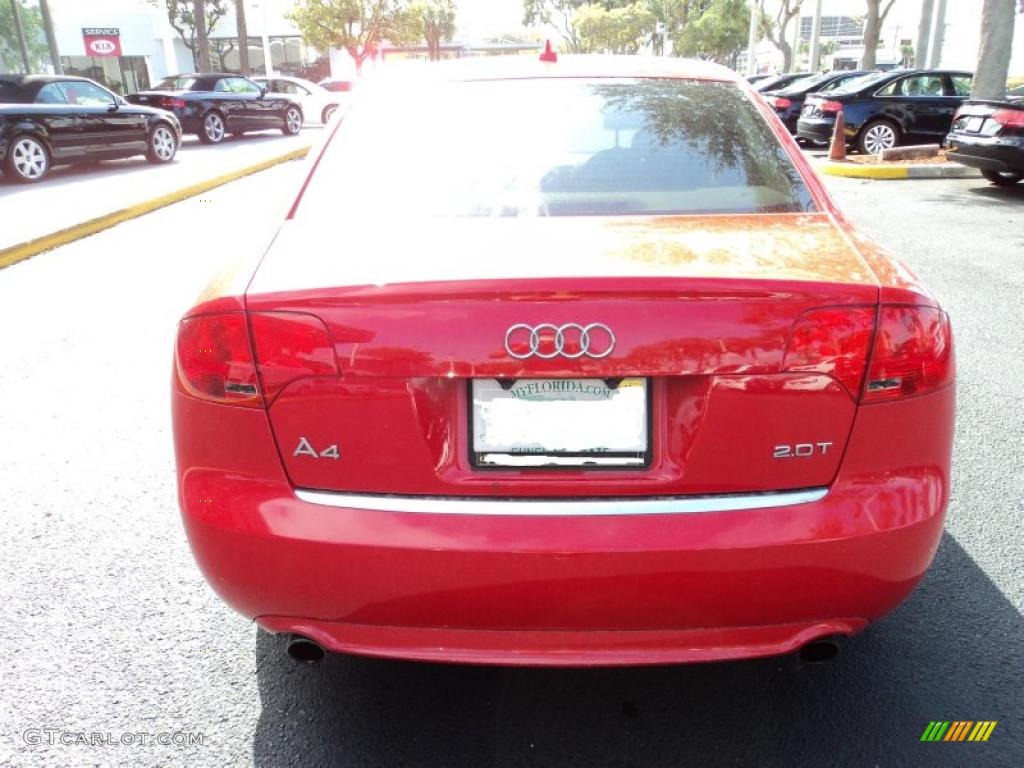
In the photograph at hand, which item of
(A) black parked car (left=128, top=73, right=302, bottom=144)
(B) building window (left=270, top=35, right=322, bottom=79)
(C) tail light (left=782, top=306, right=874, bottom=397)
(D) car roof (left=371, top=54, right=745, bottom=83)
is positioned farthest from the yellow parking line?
(B) building window (left=270, top=35, right=322, bottom=79)

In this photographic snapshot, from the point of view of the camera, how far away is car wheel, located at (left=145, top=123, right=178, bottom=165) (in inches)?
642

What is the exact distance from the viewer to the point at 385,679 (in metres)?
2.54

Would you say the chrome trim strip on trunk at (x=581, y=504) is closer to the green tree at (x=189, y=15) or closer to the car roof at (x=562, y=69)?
the car roof at (x=562, y=69)

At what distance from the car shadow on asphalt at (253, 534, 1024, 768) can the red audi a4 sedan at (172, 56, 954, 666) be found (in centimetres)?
36

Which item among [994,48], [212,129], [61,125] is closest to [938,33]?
[994,48]

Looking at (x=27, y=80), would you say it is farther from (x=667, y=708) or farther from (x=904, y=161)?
(x=667, y=708)

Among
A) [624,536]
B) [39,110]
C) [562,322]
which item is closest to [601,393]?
[562,322]

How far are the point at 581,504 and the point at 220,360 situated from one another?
87cm

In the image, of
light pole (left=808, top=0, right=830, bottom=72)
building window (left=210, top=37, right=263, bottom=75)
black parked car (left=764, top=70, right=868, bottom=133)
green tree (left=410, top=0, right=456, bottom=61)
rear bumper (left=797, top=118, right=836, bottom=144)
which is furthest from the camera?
green tree (left=410, top=0, right=456, bottom=61)

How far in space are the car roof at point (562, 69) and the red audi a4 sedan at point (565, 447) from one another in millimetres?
1213

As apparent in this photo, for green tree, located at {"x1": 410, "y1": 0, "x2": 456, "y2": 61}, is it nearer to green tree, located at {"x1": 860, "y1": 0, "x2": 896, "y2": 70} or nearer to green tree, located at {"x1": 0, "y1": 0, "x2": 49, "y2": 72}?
green tree, located at {"x1": 0, "y1": 0, "x2": 49, "y2": 72}

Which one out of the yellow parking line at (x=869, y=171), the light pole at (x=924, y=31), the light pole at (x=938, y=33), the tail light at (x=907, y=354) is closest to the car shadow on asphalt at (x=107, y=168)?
the yellow parking line at (x=869, y=171)

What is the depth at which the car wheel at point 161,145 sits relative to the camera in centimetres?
1630

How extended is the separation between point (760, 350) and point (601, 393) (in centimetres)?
35
